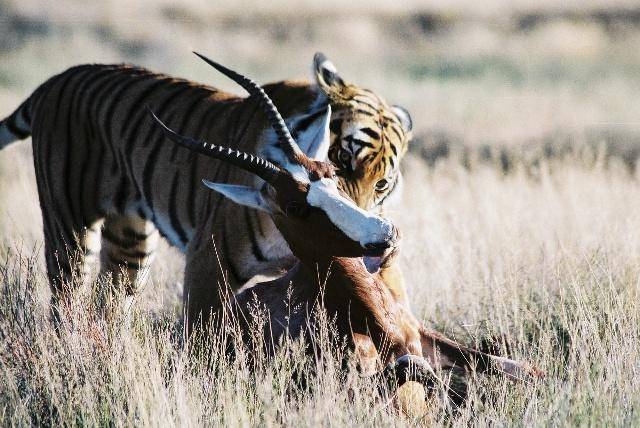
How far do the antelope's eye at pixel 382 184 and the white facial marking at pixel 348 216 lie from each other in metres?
0.86

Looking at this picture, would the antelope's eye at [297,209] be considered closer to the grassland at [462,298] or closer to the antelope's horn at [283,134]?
the antelope's horn at [283,134]

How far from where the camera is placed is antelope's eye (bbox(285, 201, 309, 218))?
488 cm

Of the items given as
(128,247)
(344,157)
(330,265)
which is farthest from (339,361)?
(128,247)

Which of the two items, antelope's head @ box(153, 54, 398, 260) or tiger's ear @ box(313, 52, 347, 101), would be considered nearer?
antelope's head @ box(153, 54, 398, 260)

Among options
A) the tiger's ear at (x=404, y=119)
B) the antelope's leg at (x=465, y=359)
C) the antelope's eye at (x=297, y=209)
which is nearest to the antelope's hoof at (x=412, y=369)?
the antelope's leg at (x=465, y=359)

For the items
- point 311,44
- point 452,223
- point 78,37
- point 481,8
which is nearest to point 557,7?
point 481,8

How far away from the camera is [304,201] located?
4879 millimetres

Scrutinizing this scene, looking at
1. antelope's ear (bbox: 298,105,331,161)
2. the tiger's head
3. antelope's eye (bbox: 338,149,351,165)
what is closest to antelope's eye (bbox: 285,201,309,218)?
antelope's ear (bbox: 298,105,331,161)

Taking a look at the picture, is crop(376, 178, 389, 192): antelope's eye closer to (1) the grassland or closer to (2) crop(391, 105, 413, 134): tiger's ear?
(2) crop(391, 105, 413, 134): tiger's ear

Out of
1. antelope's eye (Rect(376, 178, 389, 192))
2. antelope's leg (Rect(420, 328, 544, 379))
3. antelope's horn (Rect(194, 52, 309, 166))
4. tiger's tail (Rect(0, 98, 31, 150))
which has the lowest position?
antelope's leg (Rect(420, 328, 544, 379))

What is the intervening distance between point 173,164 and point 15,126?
64.6 inches

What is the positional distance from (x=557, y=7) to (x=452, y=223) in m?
Answer: 32.2

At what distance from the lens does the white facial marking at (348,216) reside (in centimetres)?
454

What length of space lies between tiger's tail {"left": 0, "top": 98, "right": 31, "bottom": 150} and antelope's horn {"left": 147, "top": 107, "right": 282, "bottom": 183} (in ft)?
9.74
